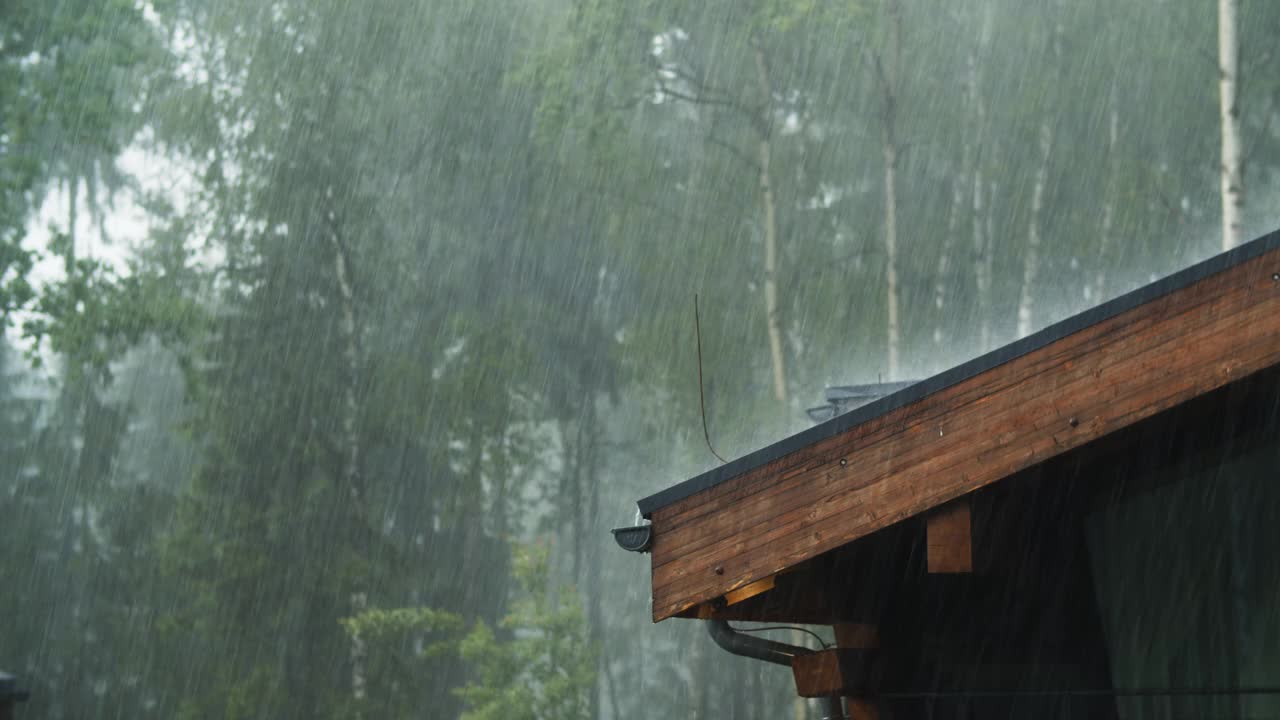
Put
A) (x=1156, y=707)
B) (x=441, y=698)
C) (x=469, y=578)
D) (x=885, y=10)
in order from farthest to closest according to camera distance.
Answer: (x=469, y=578), (x=441, y=698), (x=885, y=10), (x=1156, y=707)

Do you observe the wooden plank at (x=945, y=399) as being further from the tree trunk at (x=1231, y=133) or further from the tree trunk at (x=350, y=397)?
the tree trunk at (x=350, y=397)

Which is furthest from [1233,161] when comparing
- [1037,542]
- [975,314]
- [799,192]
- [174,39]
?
[174,39]

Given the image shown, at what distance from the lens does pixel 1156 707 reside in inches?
126

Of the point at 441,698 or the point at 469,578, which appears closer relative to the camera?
the point at 441,698

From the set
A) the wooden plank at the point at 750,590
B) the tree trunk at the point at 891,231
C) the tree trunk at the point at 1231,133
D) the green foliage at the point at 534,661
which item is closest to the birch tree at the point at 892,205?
the tree trunk at the point at 891,231

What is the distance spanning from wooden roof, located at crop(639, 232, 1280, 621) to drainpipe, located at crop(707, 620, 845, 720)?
0.34 metres

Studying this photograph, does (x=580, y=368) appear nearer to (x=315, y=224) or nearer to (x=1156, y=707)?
(x=315, y=224)

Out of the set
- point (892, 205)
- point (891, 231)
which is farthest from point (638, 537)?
point (892, 205)

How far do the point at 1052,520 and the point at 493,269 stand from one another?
71.6 ft

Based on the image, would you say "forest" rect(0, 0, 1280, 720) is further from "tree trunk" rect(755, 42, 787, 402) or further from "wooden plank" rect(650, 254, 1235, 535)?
"wooden plank" rect(650, 254, 1235, 535)

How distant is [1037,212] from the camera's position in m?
17.8

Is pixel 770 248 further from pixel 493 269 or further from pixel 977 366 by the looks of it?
pixel 977 366

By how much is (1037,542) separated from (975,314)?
57.3ft

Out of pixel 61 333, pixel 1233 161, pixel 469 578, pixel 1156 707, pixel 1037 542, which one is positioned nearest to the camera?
pixel 1156 707
